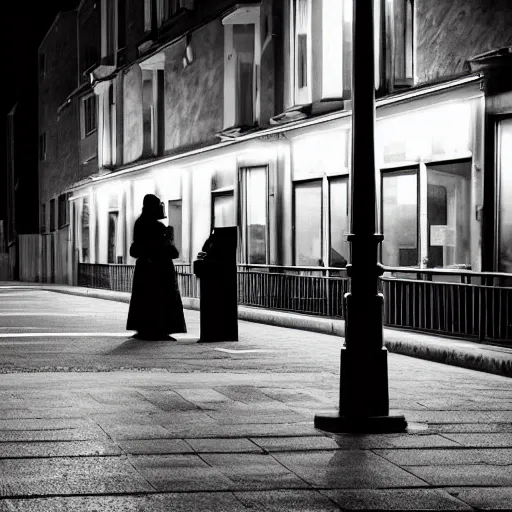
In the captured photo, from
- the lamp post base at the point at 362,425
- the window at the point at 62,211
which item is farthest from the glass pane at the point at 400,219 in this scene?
the window at the point at 62,211

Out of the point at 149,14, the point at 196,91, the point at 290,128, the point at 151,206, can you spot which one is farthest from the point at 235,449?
the point at 149,14

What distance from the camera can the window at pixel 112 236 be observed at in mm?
40406

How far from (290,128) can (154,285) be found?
7962 millimetres

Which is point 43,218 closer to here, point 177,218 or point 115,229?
point 115,229

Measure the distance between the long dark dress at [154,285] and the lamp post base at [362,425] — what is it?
8.31m

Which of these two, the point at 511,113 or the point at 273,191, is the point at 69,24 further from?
the point at 511,113

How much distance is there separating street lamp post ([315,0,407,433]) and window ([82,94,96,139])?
1423 inches

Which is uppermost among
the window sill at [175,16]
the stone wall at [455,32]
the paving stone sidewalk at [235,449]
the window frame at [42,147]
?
the window sill at [175,16]

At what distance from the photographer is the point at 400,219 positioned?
20.6m

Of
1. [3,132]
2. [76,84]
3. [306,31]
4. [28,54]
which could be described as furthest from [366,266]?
[3,132]

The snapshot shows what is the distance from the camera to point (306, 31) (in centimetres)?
2458

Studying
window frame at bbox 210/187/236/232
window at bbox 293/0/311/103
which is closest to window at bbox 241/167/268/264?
window frame at bbox 210/187/236/232

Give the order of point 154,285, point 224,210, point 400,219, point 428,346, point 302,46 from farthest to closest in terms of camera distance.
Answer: point 224,210
point 302,46
point 400,219
point 154,285
point 428,346

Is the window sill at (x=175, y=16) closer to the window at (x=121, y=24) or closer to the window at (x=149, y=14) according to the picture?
the window at (x=149, y=14)
